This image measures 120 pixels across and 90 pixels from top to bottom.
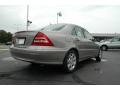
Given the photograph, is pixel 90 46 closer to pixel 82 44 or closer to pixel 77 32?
pixel 82 44

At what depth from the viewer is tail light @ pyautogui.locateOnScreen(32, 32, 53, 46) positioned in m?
4.13

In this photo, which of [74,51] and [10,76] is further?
[74,51]

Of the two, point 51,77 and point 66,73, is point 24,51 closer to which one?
point 51,77

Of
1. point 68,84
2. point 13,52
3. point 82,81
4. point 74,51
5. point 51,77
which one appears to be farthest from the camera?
point 74,51

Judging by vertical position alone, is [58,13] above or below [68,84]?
above

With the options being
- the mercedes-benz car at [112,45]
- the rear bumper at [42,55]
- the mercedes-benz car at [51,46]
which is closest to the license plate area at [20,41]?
the mercedes-benz car at [51,46]

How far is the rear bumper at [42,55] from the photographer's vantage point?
404 cm

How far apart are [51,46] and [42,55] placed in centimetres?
35

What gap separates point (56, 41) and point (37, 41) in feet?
1.67

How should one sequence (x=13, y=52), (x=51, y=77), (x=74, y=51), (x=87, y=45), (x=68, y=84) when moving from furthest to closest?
(x=87, y=45) < (x=74, y=51) < (x=13, y=52) < (x=51, y=77) < (x=68, y=84)

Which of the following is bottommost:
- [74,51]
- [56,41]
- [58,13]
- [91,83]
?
[91,83]

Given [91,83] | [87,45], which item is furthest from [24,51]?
[87,45]

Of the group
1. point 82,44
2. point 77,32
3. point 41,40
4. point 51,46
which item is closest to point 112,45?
point 82,44

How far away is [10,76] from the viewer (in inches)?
173
